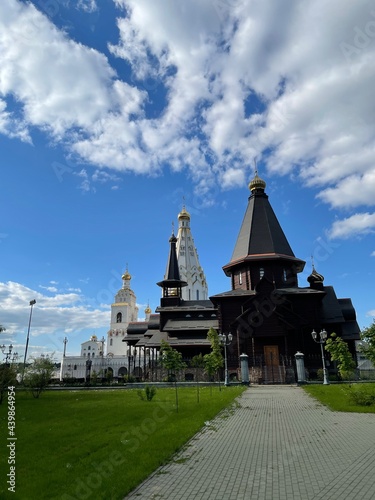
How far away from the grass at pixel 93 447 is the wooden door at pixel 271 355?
64.7 feet

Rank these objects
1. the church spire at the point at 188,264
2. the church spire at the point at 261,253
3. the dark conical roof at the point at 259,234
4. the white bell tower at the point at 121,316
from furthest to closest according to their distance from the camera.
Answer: the white bell tower at the point at 121,316, the church spire at the point at 188,264, the dark conical roof at the point at 259,234, the church spire at the point at 261,253

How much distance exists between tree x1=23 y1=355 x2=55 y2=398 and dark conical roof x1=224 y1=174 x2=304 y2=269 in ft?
73.5

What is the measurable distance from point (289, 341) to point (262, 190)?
19746 millimetres

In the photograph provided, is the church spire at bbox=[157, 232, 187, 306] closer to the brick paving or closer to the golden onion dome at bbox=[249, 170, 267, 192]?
the golden onion dome at bbox=[249, 170, 267, 192]

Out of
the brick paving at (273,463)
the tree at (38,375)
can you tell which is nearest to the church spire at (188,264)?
the tree at (38,375)

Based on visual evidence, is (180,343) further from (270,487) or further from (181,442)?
(270,487)

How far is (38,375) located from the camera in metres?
22.3

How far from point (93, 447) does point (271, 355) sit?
27330mm

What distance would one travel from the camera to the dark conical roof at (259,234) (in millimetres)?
39844

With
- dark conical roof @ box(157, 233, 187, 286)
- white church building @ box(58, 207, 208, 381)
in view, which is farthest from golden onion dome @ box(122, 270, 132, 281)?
dark conical roof @ box(157, 233, 187, 286)

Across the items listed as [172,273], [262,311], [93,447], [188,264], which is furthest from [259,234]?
[188,264]

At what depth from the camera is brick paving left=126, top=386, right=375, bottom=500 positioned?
5.68 meters

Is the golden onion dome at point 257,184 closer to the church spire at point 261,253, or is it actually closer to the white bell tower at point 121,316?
the church spire at point 261,253

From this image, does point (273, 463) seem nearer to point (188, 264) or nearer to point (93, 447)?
point (93, 447)
